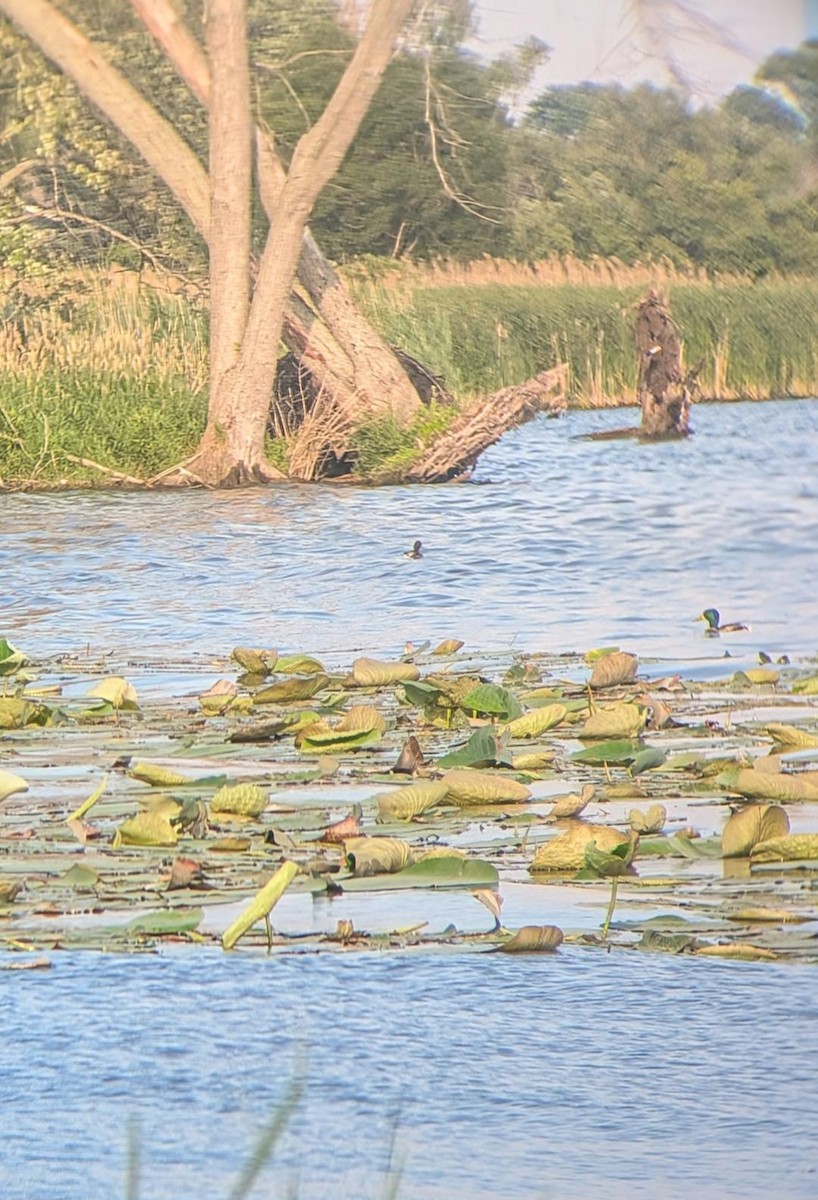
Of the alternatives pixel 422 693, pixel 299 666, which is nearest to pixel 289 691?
pixel 299 666

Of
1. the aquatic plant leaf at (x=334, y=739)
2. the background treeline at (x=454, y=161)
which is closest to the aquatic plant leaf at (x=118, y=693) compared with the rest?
the aquatic plant leaf at (x=334, y=739)

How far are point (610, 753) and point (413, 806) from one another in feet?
1.04

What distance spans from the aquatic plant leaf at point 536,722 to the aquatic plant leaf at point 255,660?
0.44m

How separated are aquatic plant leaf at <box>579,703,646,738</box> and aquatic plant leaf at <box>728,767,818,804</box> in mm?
231

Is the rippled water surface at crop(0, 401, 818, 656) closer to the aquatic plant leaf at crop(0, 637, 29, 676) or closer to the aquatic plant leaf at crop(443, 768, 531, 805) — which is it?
the aquatic plant leaf at crop(0, 637, 29, 676)

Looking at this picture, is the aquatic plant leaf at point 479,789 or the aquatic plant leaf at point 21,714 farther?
the aquatic plant leaf at point 21,714

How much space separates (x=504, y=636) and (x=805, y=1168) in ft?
5.06

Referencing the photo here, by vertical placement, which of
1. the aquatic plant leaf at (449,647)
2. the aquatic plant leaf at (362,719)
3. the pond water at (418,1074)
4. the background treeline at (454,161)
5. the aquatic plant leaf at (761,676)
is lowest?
the pond water at (418,1074)

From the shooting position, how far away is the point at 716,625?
2.38 meters

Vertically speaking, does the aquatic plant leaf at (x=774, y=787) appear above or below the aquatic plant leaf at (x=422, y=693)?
below

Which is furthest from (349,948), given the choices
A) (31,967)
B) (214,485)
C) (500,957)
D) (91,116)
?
(91,116)

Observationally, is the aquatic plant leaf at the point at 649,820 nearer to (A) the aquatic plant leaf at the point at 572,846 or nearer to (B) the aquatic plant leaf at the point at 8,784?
(A) the aquatic plant leaf at the point at 572,846

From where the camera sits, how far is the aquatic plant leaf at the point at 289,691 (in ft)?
7.45

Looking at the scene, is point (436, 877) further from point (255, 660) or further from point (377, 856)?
point (255, 660)
